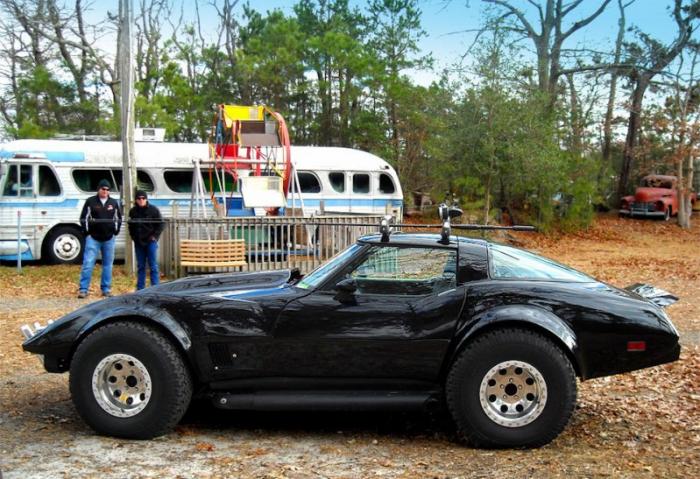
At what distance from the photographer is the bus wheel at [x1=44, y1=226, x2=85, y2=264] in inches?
664

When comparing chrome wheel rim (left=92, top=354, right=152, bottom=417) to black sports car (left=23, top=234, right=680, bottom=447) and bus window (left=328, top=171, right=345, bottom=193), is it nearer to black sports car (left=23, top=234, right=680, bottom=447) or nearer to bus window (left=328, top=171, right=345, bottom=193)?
black sports car (left=23, top=234, right=680, bottom=447)

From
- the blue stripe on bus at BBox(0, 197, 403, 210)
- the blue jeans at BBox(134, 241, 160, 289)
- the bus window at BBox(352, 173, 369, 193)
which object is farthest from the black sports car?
the bus window at BBox(352, 173, 369, 193)

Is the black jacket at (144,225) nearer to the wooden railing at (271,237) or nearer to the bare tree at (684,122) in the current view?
the wooden railing at (271,237)

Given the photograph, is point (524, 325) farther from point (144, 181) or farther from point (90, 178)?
point (144, 181)

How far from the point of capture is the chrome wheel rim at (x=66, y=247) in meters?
16.9

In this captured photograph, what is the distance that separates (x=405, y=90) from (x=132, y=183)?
14712mm

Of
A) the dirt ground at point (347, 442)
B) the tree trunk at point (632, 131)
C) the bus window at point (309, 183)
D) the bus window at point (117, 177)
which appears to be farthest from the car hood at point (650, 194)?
the dirt ground at point (347, 442)

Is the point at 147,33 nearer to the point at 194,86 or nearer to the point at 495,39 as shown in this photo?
the point at 194,86

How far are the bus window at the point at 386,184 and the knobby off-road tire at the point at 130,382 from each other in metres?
15.6

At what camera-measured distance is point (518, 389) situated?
17.2 feet

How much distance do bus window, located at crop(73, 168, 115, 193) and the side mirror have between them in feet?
43.9

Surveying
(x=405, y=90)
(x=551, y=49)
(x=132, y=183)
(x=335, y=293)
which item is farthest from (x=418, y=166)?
(x=335, y=293)

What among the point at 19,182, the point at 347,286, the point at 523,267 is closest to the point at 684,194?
A: the point at 19,182

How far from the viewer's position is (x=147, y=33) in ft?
116
